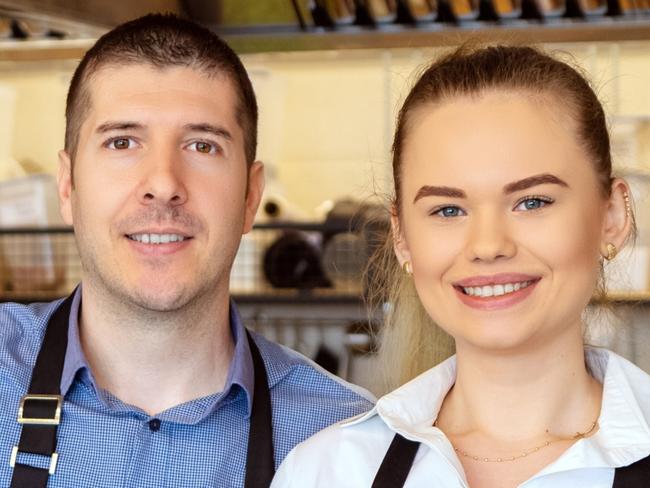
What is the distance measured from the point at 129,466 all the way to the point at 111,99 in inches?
21.3

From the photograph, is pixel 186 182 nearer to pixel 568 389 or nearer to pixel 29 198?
pixel 568 389

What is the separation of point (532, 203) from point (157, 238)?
1.91ft

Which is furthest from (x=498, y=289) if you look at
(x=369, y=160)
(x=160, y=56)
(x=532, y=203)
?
(x=369, y=160)

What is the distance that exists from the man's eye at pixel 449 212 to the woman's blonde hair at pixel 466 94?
4.7 inches

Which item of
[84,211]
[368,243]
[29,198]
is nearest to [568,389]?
[84,211]

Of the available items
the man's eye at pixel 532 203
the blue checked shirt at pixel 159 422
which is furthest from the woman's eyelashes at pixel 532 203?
the blue checked shirt at pixel 159 422

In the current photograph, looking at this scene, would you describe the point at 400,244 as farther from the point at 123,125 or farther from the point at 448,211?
the point at 123,125

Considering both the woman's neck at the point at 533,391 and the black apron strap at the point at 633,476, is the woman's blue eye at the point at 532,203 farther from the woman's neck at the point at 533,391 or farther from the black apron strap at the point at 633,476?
the black apron strap at the point at 633,476

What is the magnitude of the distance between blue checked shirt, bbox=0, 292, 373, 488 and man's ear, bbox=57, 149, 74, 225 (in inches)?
6.2

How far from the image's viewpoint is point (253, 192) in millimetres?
1875

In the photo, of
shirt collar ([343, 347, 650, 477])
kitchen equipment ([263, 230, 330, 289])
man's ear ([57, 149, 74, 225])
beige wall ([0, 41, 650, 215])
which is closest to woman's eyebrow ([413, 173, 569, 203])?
shirt collar ([343, 347, 650, 477])

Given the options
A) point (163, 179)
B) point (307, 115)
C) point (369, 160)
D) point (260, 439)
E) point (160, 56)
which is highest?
point (160, 56)

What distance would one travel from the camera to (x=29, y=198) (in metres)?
3.74

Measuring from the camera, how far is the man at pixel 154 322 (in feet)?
5.34
